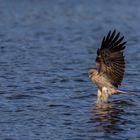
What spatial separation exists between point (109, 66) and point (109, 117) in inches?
39.4

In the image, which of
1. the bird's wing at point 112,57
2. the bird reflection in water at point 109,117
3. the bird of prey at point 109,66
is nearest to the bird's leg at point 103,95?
the bird of prey at point 109,66

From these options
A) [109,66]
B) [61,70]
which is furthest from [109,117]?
[61,70]

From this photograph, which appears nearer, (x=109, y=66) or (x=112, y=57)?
(x=112, y=57)

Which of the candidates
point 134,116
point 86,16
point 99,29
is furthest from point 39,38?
point 134,116

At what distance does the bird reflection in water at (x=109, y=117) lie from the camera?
11234 millimetres

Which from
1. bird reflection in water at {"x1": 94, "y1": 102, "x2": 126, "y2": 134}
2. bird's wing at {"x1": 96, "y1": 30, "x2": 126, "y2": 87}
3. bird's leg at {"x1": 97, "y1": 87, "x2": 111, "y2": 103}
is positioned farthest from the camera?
bird's leg at {"x1": 97, "y1": 87, "x2": 111, "y2": 103}

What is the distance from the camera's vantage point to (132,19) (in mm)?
24188

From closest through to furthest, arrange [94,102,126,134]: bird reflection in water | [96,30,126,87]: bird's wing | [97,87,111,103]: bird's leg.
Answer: [94,102,126,134]: bird reflection in water < [96,30,126,87]: bird's wing < [97,87,111,103]: bird's leg

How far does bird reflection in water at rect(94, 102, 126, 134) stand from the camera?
11234 mm

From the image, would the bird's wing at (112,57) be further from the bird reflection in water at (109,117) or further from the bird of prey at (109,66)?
the bird reflection in water at (109,117)

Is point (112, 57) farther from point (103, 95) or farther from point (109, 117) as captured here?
point (109, 117)

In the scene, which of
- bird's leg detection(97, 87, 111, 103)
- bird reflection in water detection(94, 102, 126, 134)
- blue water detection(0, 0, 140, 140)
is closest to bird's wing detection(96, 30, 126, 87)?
bird's leg detection(97, 87, 111, 103)

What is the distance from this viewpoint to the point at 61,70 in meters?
16.1

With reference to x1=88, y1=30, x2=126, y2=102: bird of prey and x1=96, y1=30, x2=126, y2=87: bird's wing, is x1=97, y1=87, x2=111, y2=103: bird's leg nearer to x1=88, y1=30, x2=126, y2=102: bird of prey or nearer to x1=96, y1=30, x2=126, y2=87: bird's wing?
x1=88, y1=30, x2=126, y2=102: bird of prey
